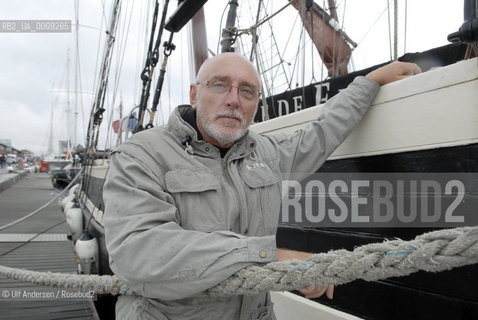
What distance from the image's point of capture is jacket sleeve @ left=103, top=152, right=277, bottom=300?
106 centimetres

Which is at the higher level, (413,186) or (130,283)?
Answer: (413,186)

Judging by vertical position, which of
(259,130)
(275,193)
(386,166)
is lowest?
(275,193)

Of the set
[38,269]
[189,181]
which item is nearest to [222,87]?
[189,181]

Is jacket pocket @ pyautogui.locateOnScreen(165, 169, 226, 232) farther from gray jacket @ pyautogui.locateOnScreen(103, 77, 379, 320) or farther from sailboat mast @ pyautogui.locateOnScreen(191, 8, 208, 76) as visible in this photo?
sailboat mast @ pyautogui.locateOnScreen(191, 8, 208, 76)

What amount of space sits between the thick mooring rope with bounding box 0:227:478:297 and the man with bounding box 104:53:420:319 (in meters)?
0.06

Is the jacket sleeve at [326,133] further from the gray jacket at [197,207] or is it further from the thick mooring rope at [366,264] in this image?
the thick mooring rope at [366,264]

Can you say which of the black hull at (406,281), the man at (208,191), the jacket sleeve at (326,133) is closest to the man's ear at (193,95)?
the man at (208,191)

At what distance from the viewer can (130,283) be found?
1.13 metres

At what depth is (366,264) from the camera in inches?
36.2

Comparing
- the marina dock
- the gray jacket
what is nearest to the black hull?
the gray jacket

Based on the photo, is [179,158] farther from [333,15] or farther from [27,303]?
[333,15]

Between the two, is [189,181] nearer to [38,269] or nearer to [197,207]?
[197,207]

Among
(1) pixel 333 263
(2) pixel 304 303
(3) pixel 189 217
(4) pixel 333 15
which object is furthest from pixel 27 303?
(4) pixel 333 15

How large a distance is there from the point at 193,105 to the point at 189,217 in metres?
0.66
